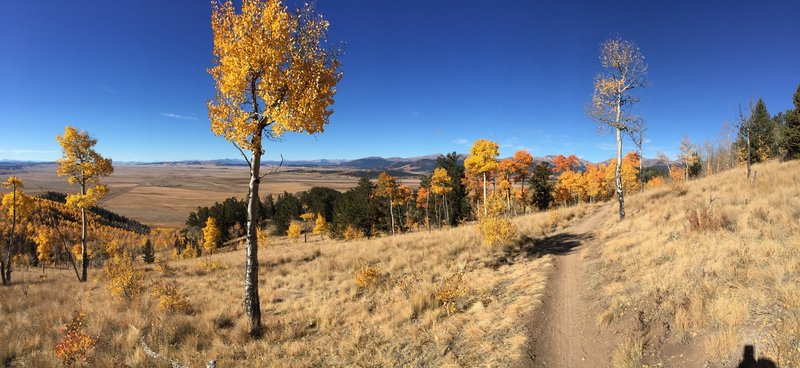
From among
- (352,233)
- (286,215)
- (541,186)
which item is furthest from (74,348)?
(286,215)

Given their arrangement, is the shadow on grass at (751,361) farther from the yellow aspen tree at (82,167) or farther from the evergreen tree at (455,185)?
the evergreen tree at (455,185)

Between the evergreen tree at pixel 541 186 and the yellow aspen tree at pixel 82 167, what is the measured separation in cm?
5592

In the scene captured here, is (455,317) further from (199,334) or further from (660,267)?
(199,334)

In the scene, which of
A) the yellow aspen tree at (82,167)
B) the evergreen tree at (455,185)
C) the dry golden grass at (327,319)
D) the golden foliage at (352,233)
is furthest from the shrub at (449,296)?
the golden foliage at (352,233)

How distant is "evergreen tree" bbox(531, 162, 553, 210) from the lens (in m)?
59.5

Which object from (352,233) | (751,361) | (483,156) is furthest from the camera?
(352,233)

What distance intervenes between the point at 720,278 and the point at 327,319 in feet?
35.7

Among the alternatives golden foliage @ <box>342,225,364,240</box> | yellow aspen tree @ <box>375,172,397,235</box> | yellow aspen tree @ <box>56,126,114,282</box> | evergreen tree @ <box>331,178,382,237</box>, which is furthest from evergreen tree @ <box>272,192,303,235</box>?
yellow aspen tree @ <box>56,126,114,282</box>

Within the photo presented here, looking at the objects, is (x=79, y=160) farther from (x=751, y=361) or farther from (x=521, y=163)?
(x=521, y=163)

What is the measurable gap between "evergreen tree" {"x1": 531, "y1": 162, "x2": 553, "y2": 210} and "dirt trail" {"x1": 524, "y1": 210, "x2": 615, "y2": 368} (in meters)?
48.5

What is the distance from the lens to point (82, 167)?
21828 mm

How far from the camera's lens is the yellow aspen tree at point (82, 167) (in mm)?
21438

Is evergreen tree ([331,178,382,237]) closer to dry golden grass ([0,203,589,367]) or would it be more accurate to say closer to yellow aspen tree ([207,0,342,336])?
dry golden grass ([0,203,589,367])

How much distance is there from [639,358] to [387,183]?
138 ft
